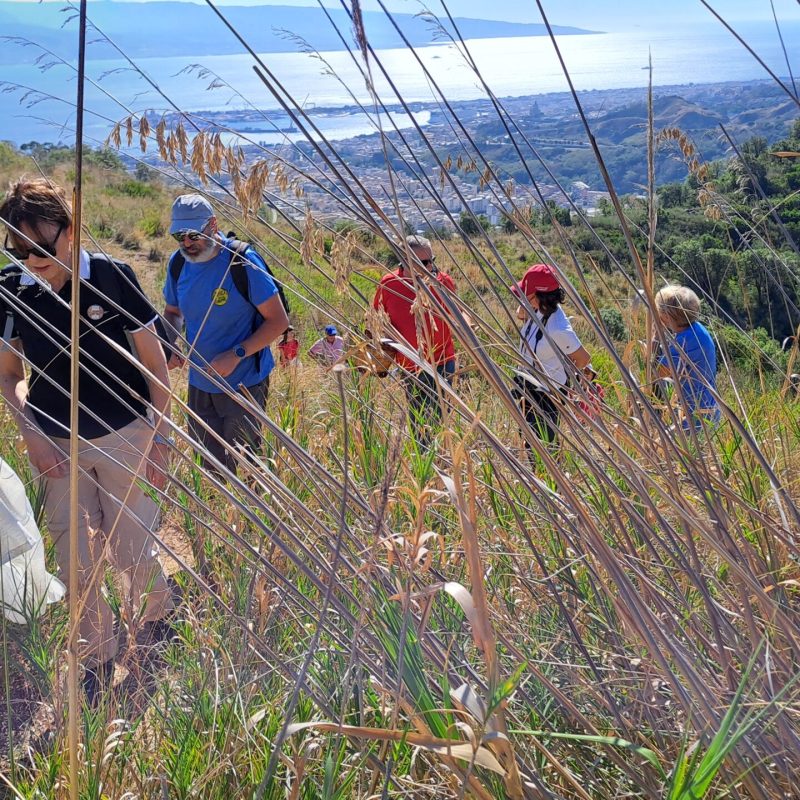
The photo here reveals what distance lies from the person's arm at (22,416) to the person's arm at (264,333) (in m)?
0.78

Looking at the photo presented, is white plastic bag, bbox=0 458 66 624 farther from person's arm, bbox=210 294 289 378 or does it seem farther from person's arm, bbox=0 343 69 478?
person's arm, bbox=210 294 289 378

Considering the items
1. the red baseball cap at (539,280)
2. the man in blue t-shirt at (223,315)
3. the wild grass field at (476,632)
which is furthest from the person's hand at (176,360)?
the red baseball cap at (539,280)

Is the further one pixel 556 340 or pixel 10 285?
pixel 556 340

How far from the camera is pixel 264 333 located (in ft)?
10.7

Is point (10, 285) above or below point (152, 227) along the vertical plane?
above

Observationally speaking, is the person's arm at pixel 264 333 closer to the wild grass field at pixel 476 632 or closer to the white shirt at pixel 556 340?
the white shirt at pixel 556 340

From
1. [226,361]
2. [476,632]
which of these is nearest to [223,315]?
[226,361]

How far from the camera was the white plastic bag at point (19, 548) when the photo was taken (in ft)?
6.98

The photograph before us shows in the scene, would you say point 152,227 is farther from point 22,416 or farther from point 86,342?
point 22,416

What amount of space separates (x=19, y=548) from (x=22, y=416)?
1.38ft

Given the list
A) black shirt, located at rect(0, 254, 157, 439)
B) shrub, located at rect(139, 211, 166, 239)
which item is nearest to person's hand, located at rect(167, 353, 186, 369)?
black shirt, located at rect(0, 254, 157, 439)

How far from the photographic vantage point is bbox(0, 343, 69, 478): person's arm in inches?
97.7

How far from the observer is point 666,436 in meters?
1.16

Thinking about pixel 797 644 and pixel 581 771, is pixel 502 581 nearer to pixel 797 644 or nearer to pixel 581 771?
pixel 581 771
